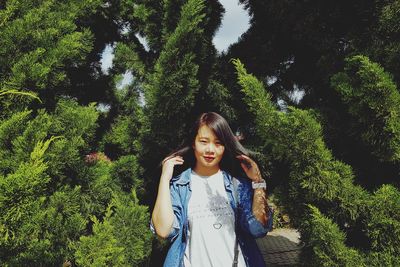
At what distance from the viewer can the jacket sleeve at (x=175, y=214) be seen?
2.36m

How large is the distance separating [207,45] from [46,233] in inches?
88.1

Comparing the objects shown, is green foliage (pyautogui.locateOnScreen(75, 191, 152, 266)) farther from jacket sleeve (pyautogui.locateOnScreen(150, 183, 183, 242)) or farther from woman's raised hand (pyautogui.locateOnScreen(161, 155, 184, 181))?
woman's raised hand (pyautogui.locateOnScreen(161, 155, 184, 181))

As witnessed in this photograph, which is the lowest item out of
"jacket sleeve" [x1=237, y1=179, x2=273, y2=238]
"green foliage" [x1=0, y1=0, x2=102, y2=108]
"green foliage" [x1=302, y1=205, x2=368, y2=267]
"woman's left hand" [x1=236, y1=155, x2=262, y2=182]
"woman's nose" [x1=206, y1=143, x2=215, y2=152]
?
"green foliage" [x1=302, y1=205, x2=368, y2=267]

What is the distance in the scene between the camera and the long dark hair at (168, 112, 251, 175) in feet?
8.21

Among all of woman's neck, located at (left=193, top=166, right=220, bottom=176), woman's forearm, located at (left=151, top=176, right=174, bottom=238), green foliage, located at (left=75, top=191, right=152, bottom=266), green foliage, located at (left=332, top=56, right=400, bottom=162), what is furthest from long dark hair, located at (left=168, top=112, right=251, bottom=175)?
green foliage, located at (left=332, top=56, right=400, bottom=162)

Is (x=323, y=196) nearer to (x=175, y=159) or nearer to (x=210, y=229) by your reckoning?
(x=210, y=229)

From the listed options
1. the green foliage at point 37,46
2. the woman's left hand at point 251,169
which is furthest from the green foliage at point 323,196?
the green foliage at point 37,46

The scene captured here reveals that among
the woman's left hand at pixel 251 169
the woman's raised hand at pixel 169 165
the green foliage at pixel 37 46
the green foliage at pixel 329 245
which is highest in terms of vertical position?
the green foliage at pixel 37 46

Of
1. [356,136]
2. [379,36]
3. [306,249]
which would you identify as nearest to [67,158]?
[306,249]

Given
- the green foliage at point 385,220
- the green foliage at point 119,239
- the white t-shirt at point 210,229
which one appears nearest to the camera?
the green foliage at point 385,220

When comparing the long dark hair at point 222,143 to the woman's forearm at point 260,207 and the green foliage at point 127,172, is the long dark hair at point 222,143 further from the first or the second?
the green foliage at point 127,172

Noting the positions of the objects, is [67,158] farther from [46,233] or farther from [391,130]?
[391,130]

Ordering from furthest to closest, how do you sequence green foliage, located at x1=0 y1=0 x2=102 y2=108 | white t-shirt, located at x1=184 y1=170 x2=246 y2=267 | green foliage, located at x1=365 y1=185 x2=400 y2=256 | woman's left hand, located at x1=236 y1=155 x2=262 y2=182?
green foliage, located at x1=0 y1=0 x2=102 y2=108 → woman's left hand, located at x1=236 y1=155 x2=262 y2=182 → white t-shirt, located at x1=184 y1=170 x2=246 y2=267 → green foliage, located at x1=365 y1=185 x2=400 y2=256

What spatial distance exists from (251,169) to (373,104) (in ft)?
3.06
